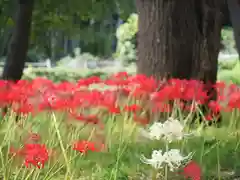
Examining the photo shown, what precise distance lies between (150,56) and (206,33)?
2.62ft

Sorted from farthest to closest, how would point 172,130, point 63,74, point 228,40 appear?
point 228,40 → point 63,74 → point 172,130

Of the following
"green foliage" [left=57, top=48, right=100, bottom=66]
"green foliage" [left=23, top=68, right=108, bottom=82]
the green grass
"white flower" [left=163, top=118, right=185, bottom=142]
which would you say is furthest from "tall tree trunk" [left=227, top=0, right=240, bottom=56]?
"green foliage" [left=57, top=48, right=100, bottom=66]

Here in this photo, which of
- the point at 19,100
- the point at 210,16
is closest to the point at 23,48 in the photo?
the point at 210,16

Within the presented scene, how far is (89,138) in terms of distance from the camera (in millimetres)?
3324

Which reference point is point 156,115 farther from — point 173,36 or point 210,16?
point 210,16

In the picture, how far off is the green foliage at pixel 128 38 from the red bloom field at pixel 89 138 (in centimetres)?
2315

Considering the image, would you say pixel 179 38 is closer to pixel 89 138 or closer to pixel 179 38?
pixel 179 38

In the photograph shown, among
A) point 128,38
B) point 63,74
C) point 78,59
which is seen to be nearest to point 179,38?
point 63,74

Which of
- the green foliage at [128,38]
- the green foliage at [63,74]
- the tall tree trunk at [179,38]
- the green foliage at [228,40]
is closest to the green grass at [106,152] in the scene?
the tall tree trunk at [179,38]

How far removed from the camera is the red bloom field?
3260 mm

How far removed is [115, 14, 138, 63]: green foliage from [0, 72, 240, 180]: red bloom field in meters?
23.2

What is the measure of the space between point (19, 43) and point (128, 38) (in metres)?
21.3

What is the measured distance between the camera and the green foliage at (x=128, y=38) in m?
28.7

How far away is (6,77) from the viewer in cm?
816
